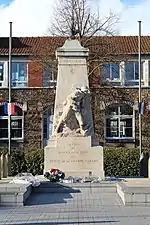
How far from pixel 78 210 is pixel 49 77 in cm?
3162

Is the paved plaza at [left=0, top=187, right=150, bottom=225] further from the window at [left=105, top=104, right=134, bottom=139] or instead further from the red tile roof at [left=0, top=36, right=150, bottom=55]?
the window at [left=105, top=104, right=134, bottom=139]

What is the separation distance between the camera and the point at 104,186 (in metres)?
19.2

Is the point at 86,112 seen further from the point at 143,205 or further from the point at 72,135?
the point at 143,205

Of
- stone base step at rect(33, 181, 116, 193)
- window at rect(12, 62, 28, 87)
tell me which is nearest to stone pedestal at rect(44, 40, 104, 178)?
stone base step at rect(33, 181, 116, 193)

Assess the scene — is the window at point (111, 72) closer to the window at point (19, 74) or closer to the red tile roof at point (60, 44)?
the red tile roof at point (60, 44)

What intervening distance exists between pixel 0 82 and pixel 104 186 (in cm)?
3079

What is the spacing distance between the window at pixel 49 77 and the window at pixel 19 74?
204 centimetres

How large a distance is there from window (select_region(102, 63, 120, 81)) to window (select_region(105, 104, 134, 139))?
8.11 ft

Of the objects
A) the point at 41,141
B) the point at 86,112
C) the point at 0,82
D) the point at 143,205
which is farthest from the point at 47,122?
the point at 143,205

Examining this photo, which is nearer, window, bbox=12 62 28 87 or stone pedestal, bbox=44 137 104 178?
stone pedestal, bbox=44 137 104 178

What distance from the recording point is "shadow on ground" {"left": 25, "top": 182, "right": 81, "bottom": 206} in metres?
17.0

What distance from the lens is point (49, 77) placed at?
150 feet

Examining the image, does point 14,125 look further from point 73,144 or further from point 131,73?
point 73,144

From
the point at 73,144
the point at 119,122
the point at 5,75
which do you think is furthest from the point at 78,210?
the point at 5,75
